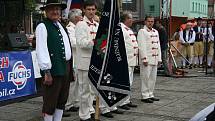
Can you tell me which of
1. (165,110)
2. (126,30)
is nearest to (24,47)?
(126,30)

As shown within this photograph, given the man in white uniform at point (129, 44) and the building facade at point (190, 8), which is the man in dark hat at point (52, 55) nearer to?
the man in white uniform at point (129, 44)

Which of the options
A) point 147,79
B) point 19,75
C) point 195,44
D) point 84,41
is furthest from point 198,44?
point 84,41

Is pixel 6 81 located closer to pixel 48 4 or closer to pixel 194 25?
pixel 48 4

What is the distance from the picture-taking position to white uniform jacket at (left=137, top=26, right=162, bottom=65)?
849 centimetres

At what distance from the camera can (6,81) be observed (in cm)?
784

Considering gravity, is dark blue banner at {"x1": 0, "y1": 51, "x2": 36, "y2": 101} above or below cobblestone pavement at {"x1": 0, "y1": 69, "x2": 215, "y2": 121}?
above

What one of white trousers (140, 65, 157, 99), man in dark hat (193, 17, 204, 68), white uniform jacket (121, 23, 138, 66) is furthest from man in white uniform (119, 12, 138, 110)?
man in dark hat (193, 17, 204, 68)

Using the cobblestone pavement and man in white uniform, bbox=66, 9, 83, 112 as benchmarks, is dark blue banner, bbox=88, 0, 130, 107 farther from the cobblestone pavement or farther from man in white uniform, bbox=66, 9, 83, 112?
man in white uniform, bbox=66, 9, 83, 112

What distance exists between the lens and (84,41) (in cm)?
662

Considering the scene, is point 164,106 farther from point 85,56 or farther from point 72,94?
point 85,56

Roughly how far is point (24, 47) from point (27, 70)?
31.2 inches

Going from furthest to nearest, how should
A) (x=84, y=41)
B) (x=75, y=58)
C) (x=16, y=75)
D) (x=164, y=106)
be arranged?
(x=164, y=106) < (x=16, y=75) < (x=75, y=58) < (x=84, y=41)

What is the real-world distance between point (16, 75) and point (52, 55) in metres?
3.08

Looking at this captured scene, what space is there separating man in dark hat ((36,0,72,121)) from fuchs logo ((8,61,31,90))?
277cm
